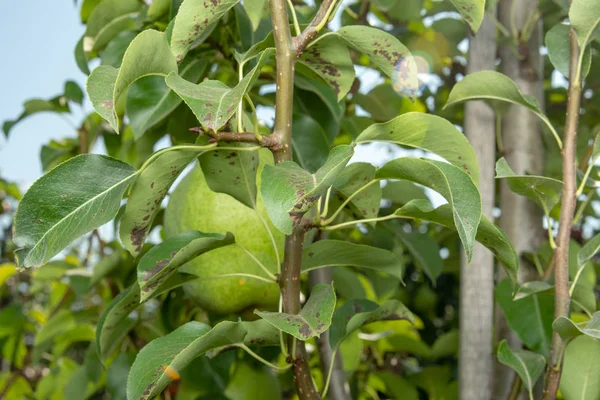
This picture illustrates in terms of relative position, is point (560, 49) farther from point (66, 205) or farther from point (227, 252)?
point (66, 205)

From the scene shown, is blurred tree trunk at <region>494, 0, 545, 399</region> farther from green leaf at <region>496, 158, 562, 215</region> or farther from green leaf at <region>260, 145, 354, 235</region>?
green leaf at <region>260, 145, 354, 235</region>

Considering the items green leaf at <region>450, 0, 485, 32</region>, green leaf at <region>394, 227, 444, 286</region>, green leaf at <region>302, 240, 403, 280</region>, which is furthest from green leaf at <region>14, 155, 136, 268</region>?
green leaf at <region>394, 227, 444, 286</region>

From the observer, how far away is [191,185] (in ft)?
2.83

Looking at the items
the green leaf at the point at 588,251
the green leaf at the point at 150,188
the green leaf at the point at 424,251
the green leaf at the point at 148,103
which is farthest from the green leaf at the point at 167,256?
the green leaf at the point at 424,251

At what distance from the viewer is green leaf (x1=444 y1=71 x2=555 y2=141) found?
736 millimetres

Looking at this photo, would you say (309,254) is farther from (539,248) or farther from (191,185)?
(539,248)

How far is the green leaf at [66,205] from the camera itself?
1.76ft

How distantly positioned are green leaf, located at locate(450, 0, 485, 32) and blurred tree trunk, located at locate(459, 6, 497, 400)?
1.05 ft

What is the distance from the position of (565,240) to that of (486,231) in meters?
0.14

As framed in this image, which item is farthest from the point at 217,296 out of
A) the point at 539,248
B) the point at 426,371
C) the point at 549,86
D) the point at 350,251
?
the point at 549,86

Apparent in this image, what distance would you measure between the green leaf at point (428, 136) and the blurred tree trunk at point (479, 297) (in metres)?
0.28

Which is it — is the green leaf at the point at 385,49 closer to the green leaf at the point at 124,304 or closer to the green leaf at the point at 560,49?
the green leaf at the point at 560,49

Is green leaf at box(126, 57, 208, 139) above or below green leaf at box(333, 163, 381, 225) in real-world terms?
above

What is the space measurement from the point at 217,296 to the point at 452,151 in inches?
14.4
